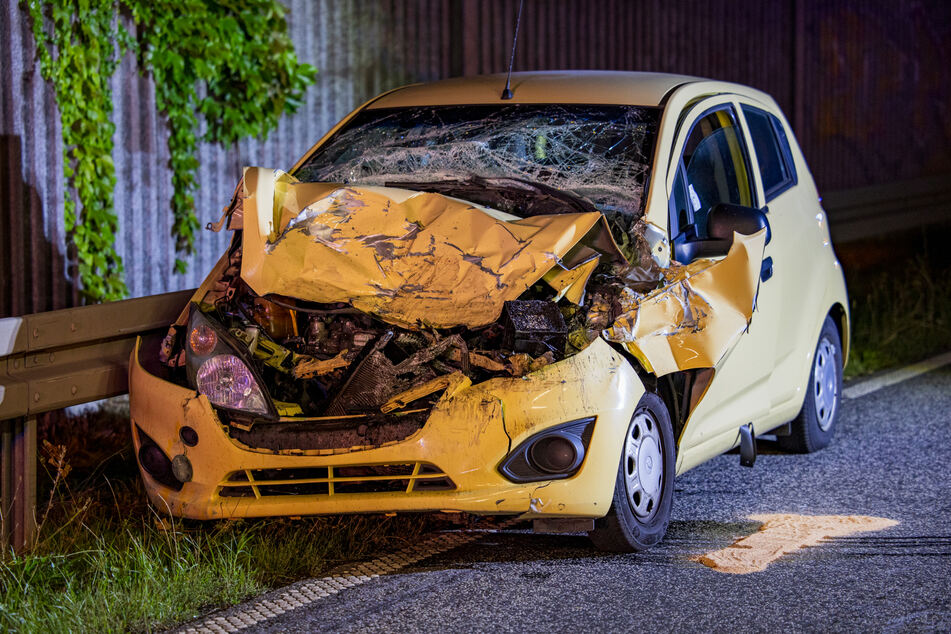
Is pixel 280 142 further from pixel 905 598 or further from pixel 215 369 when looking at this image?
pixel 905 598

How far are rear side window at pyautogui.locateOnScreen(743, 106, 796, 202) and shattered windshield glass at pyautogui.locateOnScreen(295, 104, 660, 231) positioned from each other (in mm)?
885

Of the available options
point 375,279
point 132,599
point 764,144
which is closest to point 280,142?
point 764,144

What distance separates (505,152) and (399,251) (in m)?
1.11

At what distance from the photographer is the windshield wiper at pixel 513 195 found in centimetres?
563

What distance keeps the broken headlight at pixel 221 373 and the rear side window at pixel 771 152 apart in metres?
2.82

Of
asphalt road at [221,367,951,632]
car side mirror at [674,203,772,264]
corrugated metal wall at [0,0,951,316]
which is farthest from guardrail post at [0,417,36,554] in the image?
corrugated metal wall at [0,0,951,316]

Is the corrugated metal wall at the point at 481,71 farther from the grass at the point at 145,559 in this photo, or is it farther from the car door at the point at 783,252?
the car door at the point at 783,252

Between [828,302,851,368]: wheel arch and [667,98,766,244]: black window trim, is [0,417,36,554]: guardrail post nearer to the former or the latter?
[667,98,766,244]: black window trim

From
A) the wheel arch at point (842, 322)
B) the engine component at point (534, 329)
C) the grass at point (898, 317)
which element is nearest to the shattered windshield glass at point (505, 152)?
the engine component at point (534, 329)

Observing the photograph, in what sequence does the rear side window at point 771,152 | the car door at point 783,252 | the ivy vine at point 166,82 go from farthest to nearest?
the ivy vine at point 166,82, the rear side window at point 771,152, the car door at point 783,252

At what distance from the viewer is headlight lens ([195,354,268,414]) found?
5.01 m

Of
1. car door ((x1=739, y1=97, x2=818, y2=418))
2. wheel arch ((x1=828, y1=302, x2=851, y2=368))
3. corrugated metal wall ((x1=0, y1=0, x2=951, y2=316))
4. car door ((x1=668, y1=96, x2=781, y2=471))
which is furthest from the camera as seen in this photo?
corrugated metal wall ((x1=0, y1=0, x2=951, y2=316))

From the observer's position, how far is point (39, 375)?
17.2 feet

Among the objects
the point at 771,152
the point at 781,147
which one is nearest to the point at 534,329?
the point at 771,152
